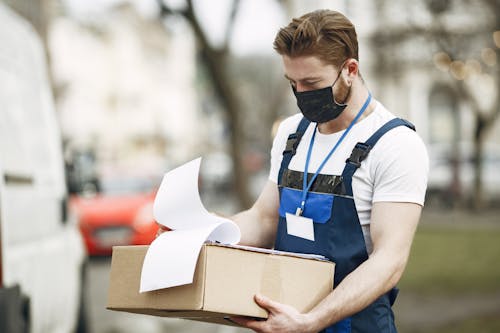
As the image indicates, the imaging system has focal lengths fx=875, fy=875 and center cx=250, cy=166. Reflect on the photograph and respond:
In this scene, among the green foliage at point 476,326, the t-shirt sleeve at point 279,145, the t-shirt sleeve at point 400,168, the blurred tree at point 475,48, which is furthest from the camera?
the blurred tree at point 475,48

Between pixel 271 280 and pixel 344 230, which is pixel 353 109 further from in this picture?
pixel 271 280

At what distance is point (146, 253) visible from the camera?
106 inches

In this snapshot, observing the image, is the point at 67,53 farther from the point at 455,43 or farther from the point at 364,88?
the point at 364,88

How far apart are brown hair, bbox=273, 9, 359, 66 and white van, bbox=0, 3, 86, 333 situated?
73.6 inches

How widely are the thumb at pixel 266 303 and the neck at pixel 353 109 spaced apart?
0.65 m

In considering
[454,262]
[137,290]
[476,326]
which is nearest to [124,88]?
[454,262]

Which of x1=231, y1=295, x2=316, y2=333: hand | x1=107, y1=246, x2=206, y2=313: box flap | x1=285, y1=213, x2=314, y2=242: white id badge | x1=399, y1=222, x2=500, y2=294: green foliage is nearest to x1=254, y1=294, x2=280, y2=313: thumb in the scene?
x1=231, y1=295, x2=316, y2=333: hand

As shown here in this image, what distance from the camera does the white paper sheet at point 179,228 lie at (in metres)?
2.58

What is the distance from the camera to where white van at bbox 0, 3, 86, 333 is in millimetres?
4156

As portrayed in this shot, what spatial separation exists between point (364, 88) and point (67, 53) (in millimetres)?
45488

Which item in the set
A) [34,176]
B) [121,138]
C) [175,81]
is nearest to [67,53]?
[121,138]

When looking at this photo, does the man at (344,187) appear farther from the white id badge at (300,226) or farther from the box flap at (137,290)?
the box flap at (137,290)

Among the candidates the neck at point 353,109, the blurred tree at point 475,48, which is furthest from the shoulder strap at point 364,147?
the blurred tree at point 475,48

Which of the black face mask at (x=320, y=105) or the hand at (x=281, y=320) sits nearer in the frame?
the hand at (x=281, y=320)
